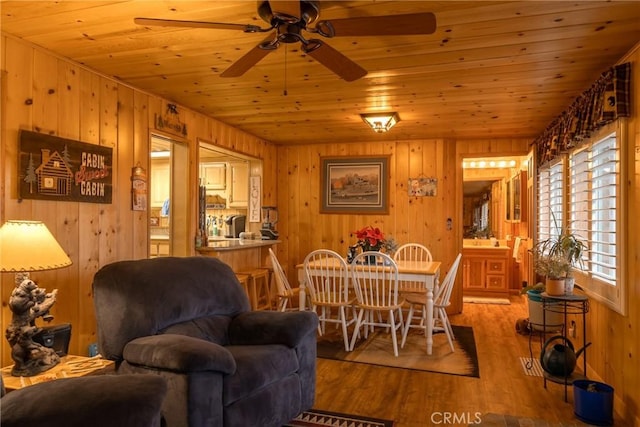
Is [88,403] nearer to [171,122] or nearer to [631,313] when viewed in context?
[631,313]

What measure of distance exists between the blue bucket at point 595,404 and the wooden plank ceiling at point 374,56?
6.75 ft

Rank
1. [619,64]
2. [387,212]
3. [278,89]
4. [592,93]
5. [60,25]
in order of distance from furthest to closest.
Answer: [387,212] → [278,89] → [592,93] → [619,64] → [60,25]

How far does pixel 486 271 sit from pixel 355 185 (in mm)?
2629

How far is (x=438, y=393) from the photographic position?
9.96 feet

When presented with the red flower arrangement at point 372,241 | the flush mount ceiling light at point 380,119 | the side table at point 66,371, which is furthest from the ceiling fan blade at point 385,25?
the red flower arrangement at point 372,241

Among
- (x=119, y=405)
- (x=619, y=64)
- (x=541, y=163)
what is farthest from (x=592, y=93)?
(x=119, y=405)

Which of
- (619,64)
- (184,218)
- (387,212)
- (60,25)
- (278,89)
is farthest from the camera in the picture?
(387,212)

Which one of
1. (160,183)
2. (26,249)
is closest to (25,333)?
(26,249)

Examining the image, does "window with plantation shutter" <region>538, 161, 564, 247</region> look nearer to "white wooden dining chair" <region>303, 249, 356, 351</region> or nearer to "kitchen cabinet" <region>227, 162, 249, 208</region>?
"white wooden dining chair" <region>303, 249, 356, 351</region>

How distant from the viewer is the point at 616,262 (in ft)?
8.98

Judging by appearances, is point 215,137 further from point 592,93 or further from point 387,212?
point 592,93

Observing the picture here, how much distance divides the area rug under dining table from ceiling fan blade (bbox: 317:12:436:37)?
2659 millimetres

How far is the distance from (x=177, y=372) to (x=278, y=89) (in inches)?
94.3

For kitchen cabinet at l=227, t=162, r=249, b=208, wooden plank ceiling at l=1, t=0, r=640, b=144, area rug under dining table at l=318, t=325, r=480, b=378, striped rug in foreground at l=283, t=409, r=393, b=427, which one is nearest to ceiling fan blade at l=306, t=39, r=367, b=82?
wooden plank ceiling at l=1, t=0, r=640, b=144
